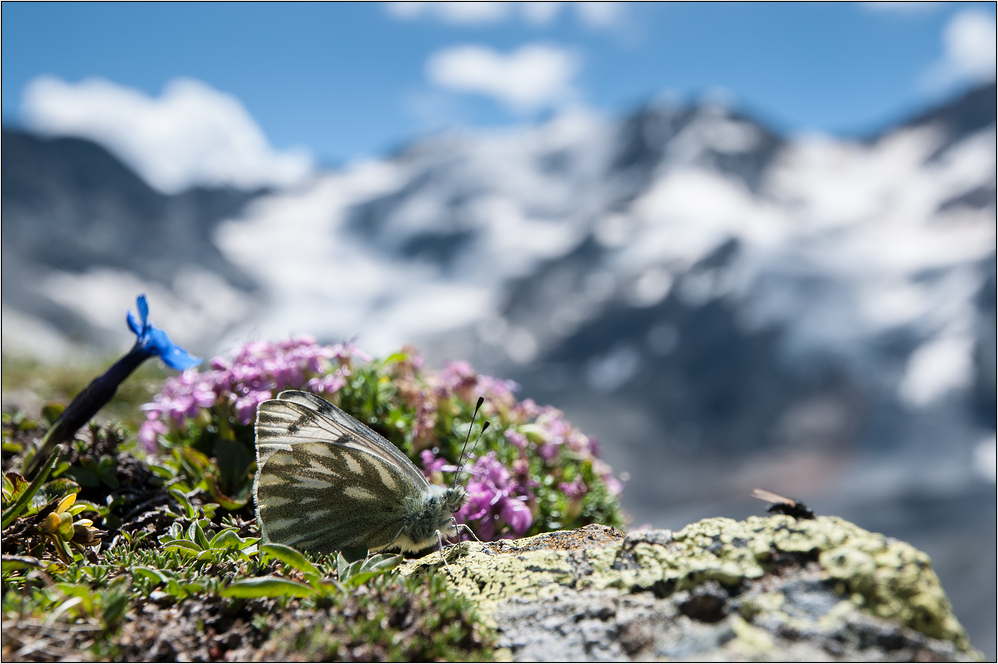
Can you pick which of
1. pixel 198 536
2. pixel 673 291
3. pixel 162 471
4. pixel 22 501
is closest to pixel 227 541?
pixel 198 536

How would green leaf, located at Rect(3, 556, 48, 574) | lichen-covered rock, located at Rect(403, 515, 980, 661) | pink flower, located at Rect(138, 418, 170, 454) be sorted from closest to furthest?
lichen-covered rock, located at Rect(403, 515, 980, 661) < green leaf, located at Rect(3, 556, 48, 574) < pink flower, located at Rect(138, 418, 170, 454)

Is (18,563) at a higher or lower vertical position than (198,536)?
lower

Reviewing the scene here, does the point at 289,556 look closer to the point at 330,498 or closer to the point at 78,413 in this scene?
the point at 330,498

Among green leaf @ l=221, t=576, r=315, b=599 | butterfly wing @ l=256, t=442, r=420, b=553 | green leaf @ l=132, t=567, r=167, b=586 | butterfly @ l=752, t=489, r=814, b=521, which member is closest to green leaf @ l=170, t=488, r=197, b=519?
butterfly wing @ l=256, t=442, r=420, b=553

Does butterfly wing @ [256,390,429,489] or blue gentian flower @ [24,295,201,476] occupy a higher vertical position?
blue gentian flower @ [24,295,201,476]

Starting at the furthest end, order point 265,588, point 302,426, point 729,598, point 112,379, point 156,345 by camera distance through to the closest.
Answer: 1. point 156,345
2. point 112,379
3. point 302,426
4. point 265,588
5. point 729,598

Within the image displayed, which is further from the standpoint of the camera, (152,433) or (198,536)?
(152,433)

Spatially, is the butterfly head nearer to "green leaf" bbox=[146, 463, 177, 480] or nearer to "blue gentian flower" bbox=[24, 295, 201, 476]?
"blue gentian flower" bbox=[24, 295, 201, 476]

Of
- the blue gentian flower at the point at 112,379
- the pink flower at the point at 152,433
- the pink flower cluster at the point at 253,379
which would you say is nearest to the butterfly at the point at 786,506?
the pink flower cluster at the point at 253,379
